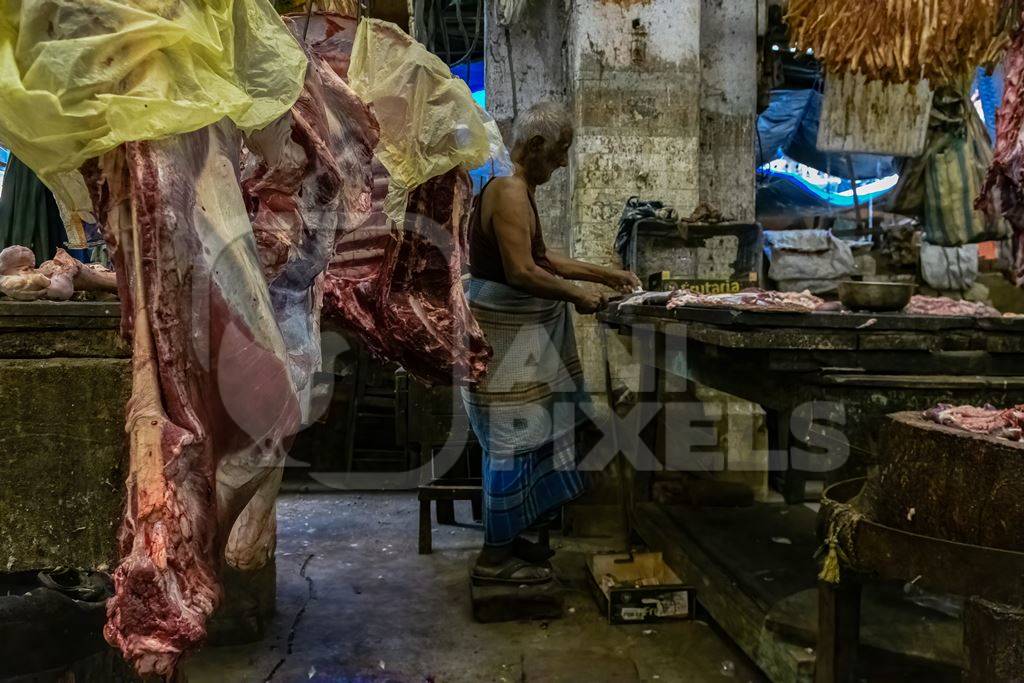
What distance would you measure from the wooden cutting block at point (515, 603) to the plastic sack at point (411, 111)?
226 centimetres

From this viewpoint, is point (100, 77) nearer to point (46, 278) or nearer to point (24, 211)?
point (46, 278)

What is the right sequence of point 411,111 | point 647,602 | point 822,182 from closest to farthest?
point 411,111 → point 647,602 → point 822,182

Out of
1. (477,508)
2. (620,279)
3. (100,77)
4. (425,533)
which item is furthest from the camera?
(477,508)

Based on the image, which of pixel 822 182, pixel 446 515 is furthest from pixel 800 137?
pixel 446 515

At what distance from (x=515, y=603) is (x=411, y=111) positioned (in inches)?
105

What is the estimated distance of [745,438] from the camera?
612 cm

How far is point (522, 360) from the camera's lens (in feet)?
13.8

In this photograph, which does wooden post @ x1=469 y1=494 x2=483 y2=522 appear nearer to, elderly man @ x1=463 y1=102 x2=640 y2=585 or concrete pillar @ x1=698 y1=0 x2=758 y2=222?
elderly man @ x1=463 y1=102 x2=640 y2=585

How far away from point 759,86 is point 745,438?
123 inches

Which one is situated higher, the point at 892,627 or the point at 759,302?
the point at 759,302

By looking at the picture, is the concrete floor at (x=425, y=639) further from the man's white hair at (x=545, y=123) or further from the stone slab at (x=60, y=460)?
the man's white hair at (x=545, y=123)

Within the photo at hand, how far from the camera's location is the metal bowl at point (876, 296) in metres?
3.46

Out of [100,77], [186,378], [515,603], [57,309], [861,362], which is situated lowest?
[515,603]

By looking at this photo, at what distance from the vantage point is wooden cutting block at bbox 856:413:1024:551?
5.93 feet
